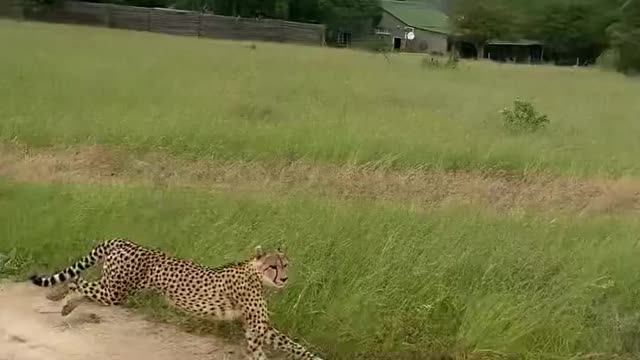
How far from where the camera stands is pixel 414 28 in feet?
180

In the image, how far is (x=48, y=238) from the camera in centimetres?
607

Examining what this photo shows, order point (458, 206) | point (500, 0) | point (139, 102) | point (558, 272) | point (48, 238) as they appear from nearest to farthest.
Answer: point (558, 272)
point (48, 238)
point (458, 206)
point (139, 102)
point (500, 0)

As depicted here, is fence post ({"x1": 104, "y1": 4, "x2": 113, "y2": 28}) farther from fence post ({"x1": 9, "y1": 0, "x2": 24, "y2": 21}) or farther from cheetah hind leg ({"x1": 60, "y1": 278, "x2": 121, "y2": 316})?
cheetah hind leg ({"x1": 60, "y1": 278, "x2": 121, "y2": 316})

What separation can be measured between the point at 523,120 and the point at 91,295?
9.43 m

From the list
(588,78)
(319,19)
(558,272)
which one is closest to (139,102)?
(558,272)

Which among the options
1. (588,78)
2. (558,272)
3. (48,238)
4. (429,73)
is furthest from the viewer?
(588,78)

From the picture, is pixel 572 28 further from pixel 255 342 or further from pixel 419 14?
pixel 255 342

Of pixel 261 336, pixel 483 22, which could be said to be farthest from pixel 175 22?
pixel 261 336

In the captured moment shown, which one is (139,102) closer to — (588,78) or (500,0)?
(588,78)

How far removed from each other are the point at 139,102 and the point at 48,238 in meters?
6.86

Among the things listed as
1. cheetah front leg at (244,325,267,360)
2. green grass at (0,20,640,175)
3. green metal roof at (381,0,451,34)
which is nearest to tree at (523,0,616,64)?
green metal roof at (381,0,451,34)

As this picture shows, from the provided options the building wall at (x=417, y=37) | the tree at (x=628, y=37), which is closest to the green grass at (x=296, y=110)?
the tree at (x=628, y=37)

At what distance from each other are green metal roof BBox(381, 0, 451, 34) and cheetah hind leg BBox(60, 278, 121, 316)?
46506 mm

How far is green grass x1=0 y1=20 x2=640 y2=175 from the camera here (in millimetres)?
10000
